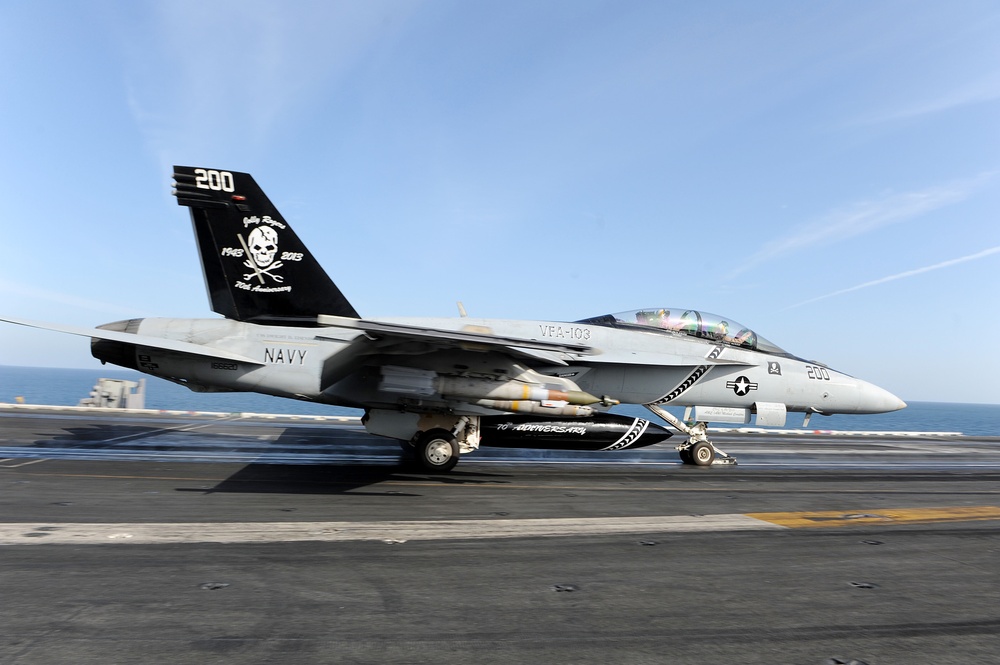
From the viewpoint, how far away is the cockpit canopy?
13.6 metres

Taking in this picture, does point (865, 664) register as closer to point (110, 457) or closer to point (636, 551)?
point (636, 551)

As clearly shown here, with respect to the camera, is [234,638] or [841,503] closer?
[234,638]

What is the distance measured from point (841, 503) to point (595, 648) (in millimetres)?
7815

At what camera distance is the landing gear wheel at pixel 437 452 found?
11.8 metres

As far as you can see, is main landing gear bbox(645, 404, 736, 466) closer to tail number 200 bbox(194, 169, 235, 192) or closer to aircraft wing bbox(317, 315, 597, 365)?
aircraft wing bbox(317, 315, 597, 365)

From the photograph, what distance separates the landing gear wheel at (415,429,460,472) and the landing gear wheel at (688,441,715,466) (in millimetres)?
6191

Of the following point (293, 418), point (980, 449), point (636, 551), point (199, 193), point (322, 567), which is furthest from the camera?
point (293, 418)

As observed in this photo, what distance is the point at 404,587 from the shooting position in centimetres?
488

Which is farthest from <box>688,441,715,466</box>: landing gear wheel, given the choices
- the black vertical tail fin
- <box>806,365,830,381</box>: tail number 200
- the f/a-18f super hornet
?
the black vertical tail fin

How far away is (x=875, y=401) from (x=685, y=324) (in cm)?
494

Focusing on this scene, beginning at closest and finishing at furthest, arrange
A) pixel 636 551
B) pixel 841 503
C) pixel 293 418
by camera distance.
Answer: pixel 636 551, pixel 841 503, pixel 293 418

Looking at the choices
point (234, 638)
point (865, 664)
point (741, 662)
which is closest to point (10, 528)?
point (234, 638)

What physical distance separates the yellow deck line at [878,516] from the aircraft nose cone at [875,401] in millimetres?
4955

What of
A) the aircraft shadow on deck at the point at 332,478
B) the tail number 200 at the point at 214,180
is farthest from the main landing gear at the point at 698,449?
the tail number 200 at the point at 214,180
